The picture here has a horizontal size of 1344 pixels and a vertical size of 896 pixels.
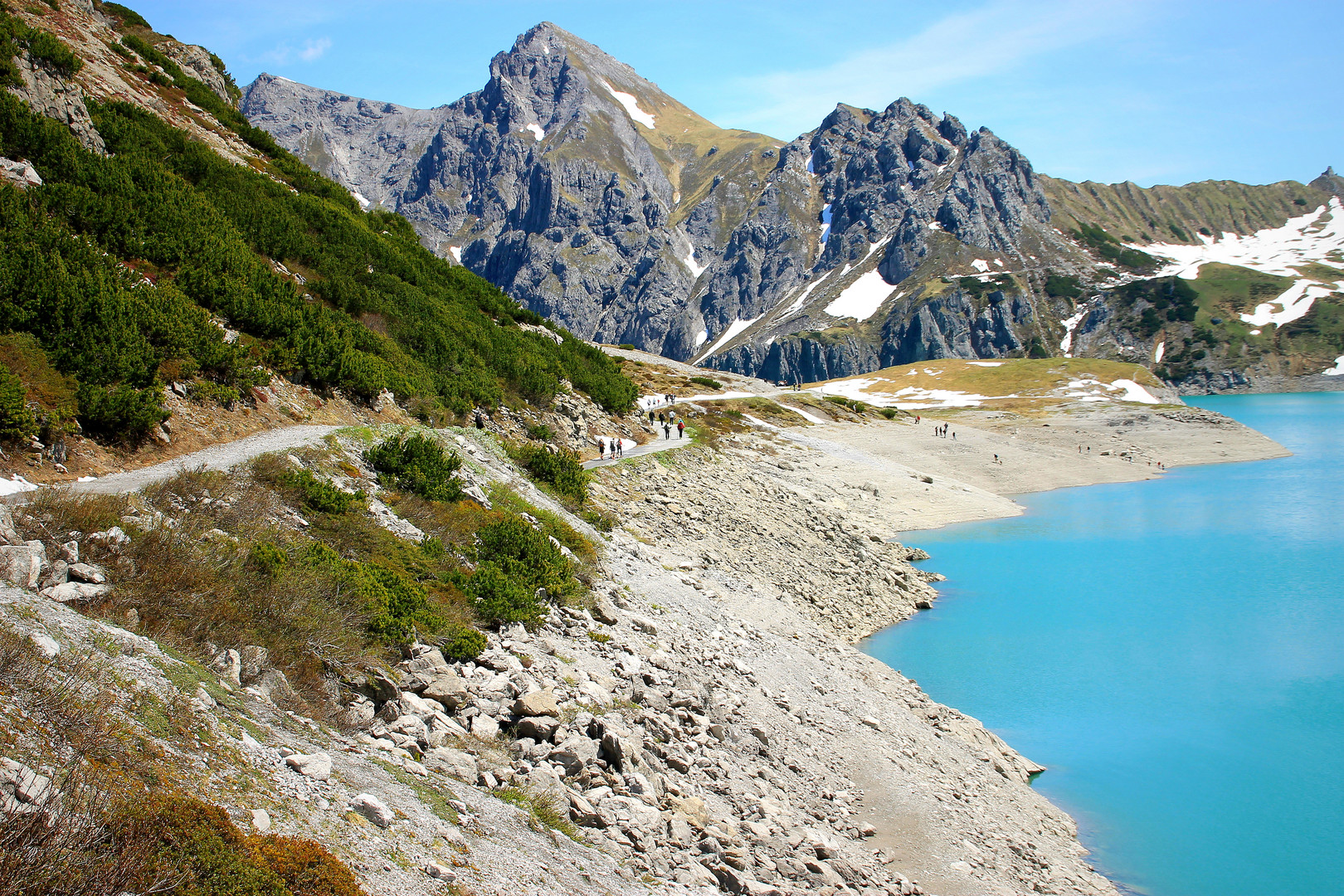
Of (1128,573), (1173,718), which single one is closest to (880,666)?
(1173,718)

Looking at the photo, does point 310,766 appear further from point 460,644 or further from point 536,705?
point 460,644

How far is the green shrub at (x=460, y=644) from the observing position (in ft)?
37.4

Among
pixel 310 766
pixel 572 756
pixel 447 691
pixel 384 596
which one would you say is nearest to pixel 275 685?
pixel 310 766

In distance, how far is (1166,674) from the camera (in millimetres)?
26297

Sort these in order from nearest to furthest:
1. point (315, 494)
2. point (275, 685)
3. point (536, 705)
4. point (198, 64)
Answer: point (275, 685), point (536, 705), point (315, 494), point (198, 64)

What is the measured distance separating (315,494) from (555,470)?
1363cm

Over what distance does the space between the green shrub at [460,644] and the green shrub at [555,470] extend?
1419 centimetres

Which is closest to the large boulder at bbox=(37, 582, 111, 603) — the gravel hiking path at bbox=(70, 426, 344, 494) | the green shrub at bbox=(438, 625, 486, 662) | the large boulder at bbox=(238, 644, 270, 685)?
the large boulder at bbox=(238, 644, 270, 685)

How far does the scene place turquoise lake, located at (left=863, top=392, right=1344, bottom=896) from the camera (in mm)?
17188

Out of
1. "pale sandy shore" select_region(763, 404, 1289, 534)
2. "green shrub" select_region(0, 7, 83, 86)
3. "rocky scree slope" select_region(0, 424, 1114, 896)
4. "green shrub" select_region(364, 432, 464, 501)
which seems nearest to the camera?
"rocky scree slope" select_region(0, 424, 1114, 896)

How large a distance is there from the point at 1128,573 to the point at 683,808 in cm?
3852

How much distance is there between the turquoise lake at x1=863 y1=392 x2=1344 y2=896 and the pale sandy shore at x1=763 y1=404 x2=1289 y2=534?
4.68m

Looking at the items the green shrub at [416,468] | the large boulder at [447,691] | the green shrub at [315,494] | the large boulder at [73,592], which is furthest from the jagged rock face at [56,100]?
the large boulder at [447,691]

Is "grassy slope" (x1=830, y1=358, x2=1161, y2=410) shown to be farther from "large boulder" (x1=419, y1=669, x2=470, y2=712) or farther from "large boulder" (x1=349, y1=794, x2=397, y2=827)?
"large boulder" (x1=349, y1=794, x2=397, y2=827)
